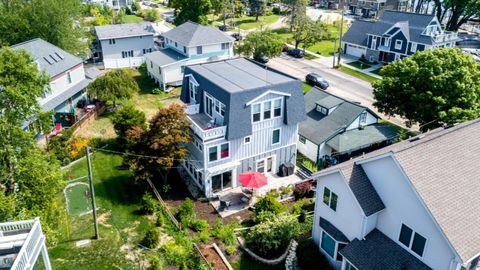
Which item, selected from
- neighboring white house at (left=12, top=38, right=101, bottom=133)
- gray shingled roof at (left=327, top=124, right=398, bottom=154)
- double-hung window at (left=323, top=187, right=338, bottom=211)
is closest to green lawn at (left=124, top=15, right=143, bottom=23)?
neighboring white house at (left=12, top=38, right=101, bottom=133)

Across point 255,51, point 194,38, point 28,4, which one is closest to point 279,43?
point 255,51

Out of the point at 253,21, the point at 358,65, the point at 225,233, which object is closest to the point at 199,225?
the point at 225,233

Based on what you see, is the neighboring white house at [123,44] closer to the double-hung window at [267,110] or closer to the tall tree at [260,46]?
the tall tree at [260,46]

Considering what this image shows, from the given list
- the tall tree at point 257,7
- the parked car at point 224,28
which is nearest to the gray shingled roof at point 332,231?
the parked car at point 224,28

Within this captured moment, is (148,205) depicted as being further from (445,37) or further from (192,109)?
(445,37)

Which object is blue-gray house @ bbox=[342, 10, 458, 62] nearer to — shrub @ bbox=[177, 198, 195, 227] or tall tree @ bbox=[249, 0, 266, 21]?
tall tree @ bbox=[249, 0, 266, 21]

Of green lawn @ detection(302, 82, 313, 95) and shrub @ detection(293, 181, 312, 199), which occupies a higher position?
green lawn @ detection(302, 82, 313, 95)

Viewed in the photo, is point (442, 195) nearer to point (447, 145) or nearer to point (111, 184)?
point (447, 145)
